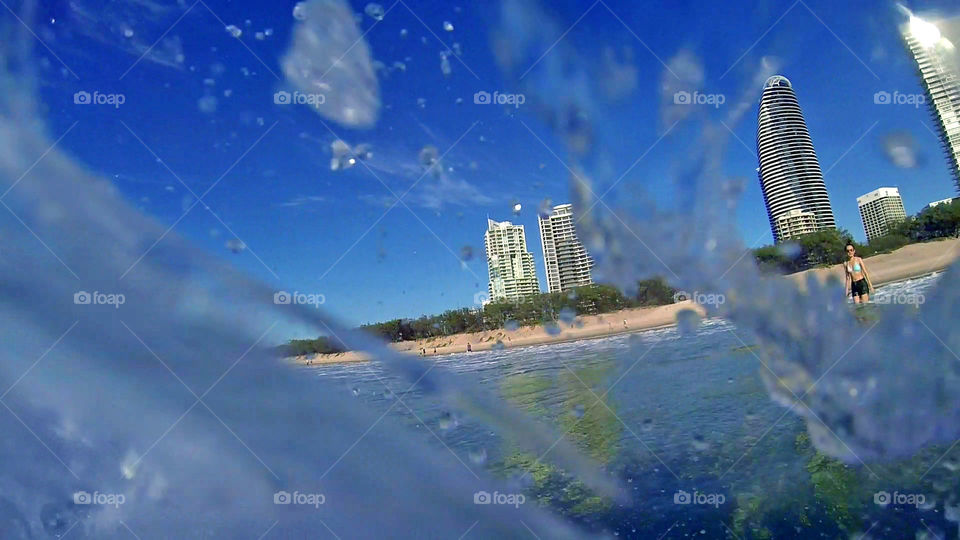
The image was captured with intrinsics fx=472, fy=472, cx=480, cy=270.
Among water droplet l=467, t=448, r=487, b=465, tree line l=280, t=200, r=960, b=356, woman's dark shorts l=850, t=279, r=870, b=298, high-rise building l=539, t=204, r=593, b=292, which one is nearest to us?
water droplet l=467, t=448, r=487, b=465

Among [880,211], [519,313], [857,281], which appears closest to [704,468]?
[857,281]

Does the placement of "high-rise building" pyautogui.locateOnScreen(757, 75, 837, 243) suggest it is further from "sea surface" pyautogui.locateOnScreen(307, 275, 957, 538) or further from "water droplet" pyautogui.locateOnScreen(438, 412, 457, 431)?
"water droplet" pyautogui.locateOnScreen(438, 412, 457, 431)

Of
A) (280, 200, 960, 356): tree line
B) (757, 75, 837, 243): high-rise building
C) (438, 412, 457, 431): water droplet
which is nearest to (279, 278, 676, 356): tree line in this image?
(280, 200, 960, 356): tree line

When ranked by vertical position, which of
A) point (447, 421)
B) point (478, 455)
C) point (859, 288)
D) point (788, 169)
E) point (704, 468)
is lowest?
point (704, 468)

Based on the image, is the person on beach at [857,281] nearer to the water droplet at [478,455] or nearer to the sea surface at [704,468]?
the sea surface at [704,468]

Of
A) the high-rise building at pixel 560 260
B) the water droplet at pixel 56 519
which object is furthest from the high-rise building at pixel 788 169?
the water droplet at pixel 56 519

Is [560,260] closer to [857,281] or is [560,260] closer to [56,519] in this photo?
[857,281]

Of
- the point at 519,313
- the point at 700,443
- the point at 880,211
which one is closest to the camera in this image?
the point at 700,443
